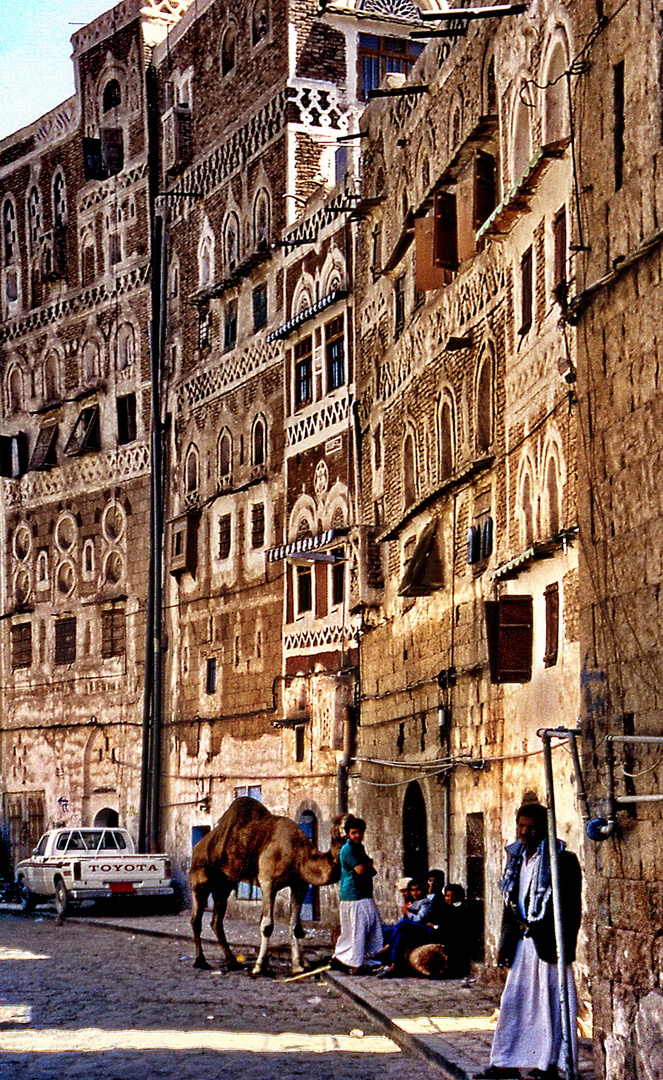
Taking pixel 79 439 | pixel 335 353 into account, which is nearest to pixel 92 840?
pixel 335 353

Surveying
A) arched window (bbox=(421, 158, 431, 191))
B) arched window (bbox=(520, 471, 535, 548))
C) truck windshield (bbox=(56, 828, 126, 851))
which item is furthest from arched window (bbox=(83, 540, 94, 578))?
arched window (bbox=(520, 471, 535, 548))

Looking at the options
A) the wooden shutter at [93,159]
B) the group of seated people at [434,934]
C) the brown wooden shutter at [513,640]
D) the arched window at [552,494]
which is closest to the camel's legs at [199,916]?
the group of seated people at [434,934]

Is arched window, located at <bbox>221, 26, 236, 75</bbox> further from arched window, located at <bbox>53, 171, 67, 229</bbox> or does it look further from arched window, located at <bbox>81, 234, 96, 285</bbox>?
arched window, located at <bbox>53, 171, 67, 229</bbox>

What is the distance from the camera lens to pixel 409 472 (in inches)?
864

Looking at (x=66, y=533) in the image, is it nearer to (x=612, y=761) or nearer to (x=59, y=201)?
(x=59, y=201)

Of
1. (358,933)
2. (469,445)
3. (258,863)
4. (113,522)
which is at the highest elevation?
(113,522)

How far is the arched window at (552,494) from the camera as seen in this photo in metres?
14.7

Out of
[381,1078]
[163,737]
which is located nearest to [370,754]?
[163,737]

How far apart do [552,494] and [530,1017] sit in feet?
17.8

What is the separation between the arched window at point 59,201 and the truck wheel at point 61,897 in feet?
52.7

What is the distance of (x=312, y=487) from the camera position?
2744 cm

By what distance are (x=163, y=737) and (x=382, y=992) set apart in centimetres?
1839

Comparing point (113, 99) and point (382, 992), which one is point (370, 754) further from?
point (113, 99)

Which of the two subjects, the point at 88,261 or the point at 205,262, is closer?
the point at 205,262
